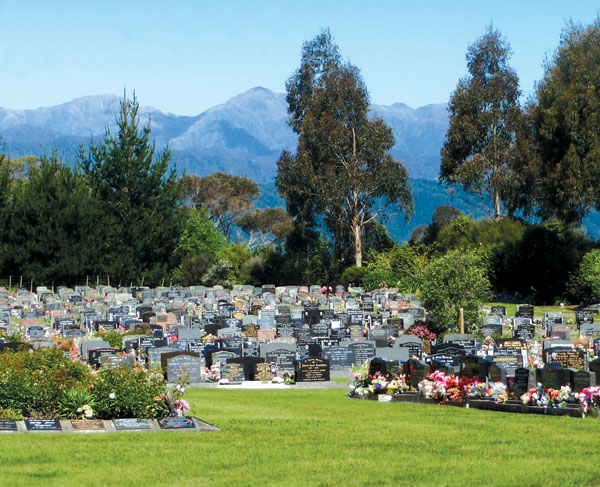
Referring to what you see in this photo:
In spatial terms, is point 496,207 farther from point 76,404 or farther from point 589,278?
point 76,404

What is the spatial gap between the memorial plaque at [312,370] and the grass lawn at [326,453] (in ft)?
22.4

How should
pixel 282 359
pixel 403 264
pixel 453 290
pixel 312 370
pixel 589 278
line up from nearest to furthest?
pixel 312 370 < pixel 282 359 < pixel 453 290 < pixel 589 278 < pixel 403 264

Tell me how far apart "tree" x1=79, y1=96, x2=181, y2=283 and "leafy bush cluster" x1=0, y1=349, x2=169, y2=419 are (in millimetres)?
45628

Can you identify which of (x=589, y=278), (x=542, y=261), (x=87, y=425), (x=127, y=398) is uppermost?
(x=542, y=261)

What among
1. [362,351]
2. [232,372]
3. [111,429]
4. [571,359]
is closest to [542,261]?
[362,351]

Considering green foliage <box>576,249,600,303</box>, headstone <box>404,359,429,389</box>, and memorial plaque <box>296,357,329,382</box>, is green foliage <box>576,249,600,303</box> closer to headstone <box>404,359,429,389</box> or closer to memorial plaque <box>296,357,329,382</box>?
memorial plaque <box>296,357,329,382</box>

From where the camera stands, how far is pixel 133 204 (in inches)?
2522

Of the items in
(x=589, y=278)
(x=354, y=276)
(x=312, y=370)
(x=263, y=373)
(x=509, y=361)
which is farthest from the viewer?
(x=354, y=276)

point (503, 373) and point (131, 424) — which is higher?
point (503, 373)

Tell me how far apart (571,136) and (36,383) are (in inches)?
1544

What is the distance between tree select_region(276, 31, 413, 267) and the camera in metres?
64.2

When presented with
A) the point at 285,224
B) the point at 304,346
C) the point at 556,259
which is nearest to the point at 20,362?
the point at 304,346

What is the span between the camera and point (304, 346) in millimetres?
28281

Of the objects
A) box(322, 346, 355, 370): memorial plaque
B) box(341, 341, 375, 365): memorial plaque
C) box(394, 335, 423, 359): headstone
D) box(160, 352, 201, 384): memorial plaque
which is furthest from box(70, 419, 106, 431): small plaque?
box(394, 335, 423, 359): headstone
